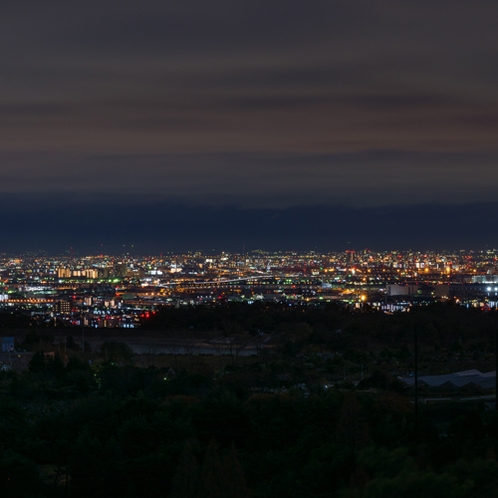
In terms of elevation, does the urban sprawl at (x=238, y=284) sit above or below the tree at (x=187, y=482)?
above

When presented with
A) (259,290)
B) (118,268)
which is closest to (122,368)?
(259,290)

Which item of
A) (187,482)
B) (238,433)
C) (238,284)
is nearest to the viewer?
(187,482)

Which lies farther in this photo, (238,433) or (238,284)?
(238,284)

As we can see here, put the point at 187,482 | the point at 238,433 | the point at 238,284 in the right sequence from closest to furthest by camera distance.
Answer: the point at 187,482, the point at 238,433, the point at 238,284

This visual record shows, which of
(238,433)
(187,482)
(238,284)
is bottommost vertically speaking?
(238,433)

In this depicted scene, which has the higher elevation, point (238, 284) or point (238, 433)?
point (238, 284)

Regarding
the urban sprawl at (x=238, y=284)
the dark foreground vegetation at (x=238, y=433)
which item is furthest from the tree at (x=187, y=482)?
the urban sprawl at (x=238, y=284)

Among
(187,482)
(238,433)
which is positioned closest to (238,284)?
(238,433)

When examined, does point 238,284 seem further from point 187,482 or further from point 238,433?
point 187,482

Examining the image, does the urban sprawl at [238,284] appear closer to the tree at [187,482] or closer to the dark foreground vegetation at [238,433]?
the dark foreground vegetation at [238,433]

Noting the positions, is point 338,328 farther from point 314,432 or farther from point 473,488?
point 473,488
